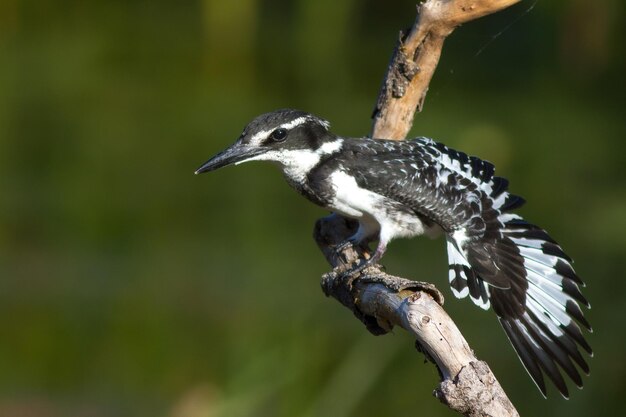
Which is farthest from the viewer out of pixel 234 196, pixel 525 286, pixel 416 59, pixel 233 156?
pixel 234 196

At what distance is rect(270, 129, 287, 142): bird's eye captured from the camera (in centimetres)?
407

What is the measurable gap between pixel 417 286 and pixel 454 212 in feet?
2.11

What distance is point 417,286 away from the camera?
3.52 m

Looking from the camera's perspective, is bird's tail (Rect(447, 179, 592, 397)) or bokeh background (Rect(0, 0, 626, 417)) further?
bokeh background (Rect(0, 0, 626, 417))

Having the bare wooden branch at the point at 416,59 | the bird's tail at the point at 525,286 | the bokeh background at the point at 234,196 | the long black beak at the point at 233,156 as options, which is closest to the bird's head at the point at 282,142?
the long black beak at the point at 233,156

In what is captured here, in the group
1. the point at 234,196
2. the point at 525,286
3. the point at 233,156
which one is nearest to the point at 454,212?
the point at 525,286

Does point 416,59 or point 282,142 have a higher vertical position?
point 416,59

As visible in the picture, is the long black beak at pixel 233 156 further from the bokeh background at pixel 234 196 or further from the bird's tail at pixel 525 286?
the bokeh background at pixel 234 196

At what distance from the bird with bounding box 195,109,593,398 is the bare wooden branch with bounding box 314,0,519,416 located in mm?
174

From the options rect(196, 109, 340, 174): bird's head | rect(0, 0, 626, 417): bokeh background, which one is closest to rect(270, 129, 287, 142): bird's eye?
rect(196, 109, 340, 174): bird's head

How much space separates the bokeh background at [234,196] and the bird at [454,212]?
88 centimetres

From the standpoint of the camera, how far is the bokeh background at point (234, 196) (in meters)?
5.89

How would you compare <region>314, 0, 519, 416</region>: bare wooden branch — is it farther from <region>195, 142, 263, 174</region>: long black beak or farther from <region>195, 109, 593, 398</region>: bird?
<region>195, 142, 263, 174</region>: long black beak

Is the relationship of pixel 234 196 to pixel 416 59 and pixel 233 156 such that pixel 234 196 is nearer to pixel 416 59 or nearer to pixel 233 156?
pixel 416 59
